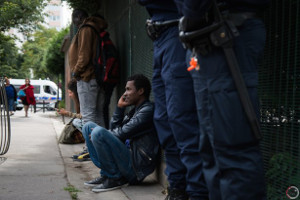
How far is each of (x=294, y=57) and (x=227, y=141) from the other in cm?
77

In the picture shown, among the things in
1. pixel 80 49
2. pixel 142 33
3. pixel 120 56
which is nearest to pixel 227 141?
pixel 142 33

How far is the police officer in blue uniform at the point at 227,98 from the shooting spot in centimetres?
182

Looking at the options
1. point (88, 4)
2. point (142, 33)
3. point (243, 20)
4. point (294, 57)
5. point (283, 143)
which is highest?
point (88, 4)

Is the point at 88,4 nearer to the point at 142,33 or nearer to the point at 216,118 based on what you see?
the point at 142,33

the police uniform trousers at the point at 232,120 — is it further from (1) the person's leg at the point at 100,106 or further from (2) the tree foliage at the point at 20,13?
(2) the tree foliage at the point at 20,13

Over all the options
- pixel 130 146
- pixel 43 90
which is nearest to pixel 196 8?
pixel 130 146

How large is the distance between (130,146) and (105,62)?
2.06m

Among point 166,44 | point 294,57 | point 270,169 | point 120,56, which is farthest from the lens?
point 120,56

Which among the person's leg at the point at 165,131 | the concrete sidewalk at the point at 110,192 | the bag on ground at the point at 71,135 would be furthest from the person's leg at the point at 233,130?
the bag on ground at the point at 71,135

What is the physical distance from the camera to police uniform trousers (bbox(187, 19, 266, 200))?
182 cm

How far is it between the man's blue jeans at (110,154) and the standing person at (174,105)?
811mm

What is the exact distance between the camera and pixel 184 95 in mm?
2543

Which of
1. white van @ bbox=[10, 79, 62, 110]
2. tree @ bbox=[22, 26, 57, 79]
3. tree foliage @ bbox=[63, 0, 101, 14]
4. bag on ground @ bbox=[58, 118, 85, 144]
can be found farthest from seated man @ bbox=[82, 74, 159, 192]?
tree @ bbox=[22, 26, 57, 79]

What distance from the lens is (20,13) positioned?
24.3 metres
